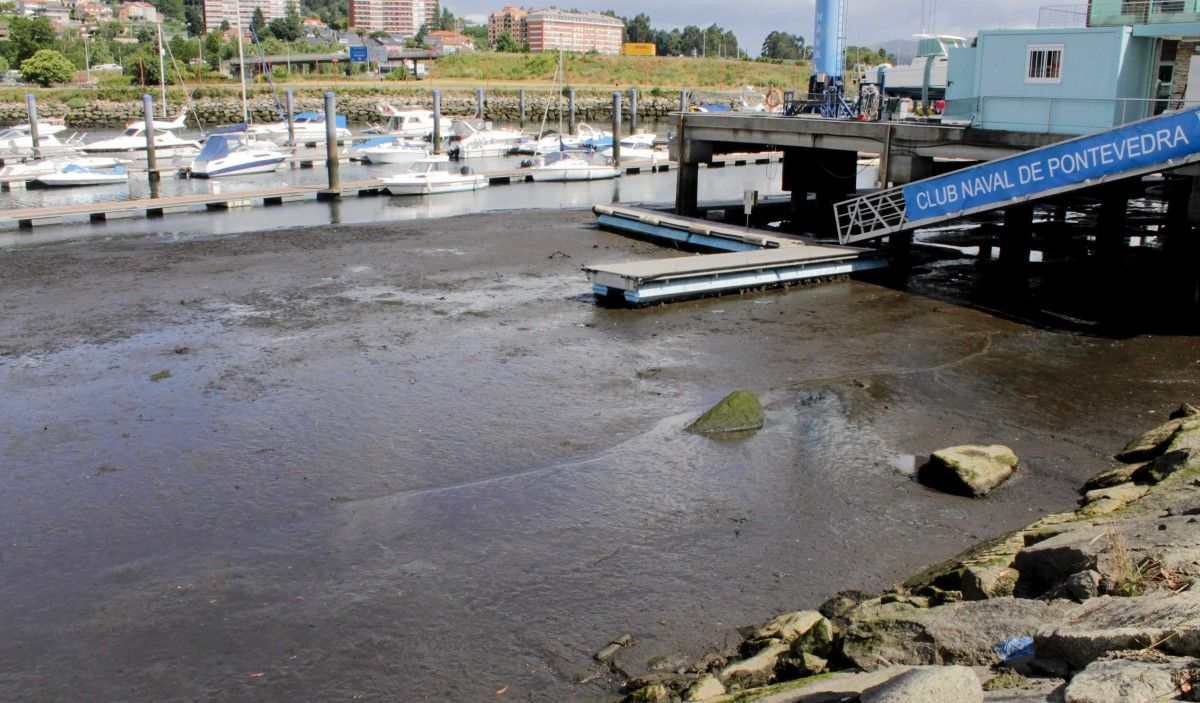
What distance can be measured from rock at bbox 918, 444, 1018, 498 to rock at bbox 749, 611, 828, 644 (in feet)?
12.5

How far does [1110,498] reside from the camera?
11.1 meters

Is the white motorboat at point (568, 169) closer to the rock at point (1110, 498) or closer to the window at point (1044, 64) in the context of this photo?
the window at point (1044, 64)

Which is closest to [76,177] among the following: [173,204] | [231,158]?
[231,158]

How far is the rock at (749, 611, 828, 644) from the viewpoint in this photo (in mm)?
8586

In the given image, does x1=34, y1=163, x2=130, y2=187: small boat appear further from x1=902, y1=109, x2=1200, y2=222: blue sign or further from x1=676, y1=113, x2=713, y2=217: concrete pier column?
x1=902, y1=109, x2=1200, y2=222: blue sign

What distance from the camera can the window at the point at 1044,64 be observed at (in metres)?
23.0

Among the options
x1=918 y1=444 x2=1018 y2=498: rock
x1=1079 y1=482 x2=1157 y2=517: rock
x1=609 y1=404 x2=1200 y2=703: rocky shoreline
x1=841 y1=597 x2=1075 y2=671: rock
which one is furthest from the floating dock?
x1=841 y1=597 x2=1075 y2=671: rock

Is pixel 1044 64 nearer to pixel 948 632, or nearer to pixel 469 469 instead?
pixel 469 469

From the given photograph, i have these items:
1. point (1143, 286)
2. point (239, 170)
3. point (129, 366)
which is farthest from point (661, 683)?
point (239, 170)

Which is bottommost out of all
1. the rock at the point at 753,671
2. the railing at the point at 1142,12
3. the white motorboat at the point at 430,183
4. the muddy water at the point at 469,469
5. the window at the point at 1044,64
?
the muddy water at the point at 469,469

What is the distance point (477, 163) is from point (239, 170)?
12969 millimetres

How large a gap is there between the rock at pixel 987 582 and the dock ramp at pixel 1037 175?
1243 centimetres

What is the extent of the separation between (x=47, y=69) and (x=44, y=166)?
224 feet

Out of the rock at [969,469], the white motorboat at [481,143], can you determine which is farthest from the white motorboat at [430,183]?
the rock at [969,469]
